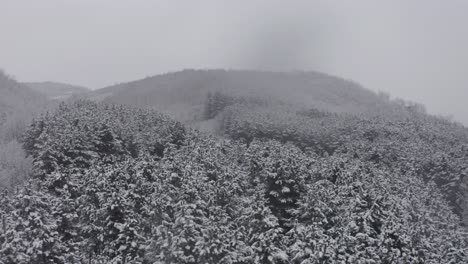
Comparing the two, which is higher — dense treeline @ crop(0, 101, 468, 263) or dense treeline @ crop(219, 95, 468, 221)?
dense treeline @ crop(219, 95, 468, 221)

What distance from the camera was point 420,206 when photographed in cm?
4769

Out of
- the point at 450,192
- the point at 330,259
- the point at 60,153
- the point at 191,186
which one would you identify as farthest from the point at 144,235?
the point at 450,192

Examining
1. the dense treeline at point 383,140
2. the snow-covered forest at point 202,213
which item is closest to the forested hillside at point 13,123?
the snow-covered forest at point 202,213

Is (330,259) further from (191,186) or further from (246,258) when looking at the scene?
(191,186)

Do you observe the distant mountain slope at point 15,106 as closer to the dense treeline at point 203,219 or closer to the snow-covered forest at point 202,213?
the snow-covered forest at point 202,213

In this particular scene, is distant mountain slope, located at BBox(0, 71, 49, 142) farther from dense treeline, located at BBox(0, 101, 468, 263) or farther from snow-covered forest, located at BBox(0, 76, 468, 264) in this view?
dense treeline, located at BBox(0, 101, 468, 263)

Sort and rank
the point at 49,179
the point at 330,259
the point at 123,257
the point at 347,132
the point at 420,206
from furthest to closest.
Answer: the point at 347,132, the point at 420,206, the point at 49,179, the point at 123,257, the point at 330,259

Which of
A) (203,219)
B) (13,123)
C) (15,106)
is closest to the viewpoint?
(203,219)

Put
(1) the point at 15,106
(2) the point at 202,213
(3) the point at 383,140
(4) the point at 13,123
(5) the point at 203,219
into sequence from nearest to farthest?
(5) the point at 203,219 → (2) the point at 202,213 → (3) the point at 383,140 → (4) the point at 13,123 → (1) the point at 15,106

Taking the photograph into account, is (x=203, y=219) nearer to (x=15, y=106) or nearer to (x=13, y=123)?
(x=13, y=123)

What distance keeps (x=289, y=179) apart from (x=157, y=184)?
1172 cm

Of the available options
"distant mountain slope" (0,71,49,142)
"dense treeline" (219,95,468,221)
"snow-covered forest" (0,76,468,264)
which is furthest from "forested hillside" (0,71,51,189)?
"dense treeline" (219,95,468,221)

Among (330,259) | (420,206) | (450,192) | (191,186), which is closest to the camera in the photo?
(330,259)

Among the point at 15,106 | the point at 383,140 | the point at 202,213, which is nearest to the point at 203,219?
the point at 202,213
